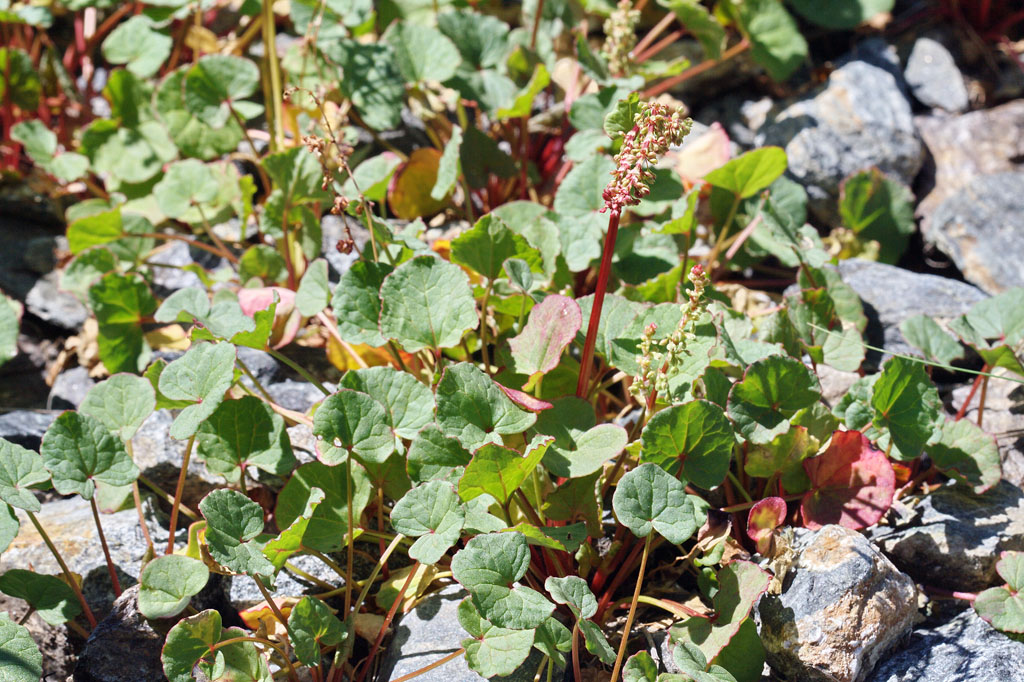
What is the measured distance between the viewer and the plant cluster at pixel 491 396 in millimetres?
1686

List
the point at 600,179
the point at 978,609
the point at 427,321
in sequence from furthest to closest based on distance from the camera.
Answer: the point at 600,179, the point at 427,321, the point at 978,609

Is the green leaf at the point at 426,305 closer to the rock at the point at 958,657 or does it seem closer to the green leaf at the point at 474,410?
the green leaf at the point at 474,410

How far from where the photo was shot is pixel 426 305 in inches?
79.1

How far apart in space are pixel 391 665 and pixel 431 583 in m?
0.23

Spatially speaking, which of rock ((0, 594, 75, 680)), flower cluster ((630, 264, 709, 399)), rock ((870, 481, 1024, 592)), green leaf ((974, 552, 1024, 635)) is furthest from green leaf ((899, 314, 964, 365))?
rock ((0, 594, 75, 680))

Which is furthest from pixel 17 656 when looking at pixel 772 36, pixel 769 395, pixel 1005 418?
pixel 772 36

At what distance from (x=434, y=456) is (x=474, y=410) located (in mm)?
134

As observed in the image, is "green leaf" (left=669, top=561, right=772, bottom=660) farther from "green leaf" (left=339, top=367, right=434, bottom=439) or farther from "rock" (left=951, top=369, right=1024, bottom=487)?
"rock" (left=951, top=369, right=1024, bottom=487)

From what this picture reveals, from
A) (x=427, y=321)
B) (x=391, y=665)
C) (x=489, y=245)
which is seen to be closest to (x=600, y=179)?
(x=489, y=245)

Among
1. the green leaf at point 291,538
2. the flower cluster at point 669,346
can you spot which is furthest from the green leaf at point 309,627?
the flower cluster at point 669,346

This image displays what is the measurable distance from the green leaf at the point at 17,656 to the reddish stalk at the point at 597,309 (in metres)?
1.27

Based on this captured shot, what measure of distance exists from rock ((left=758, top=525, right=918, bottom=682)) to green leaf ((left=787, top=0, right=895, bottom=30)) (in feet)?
7.68

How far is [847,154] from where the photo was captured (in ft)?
9.98

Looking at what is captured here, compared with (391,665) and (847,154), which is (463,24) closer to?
(847,154)
